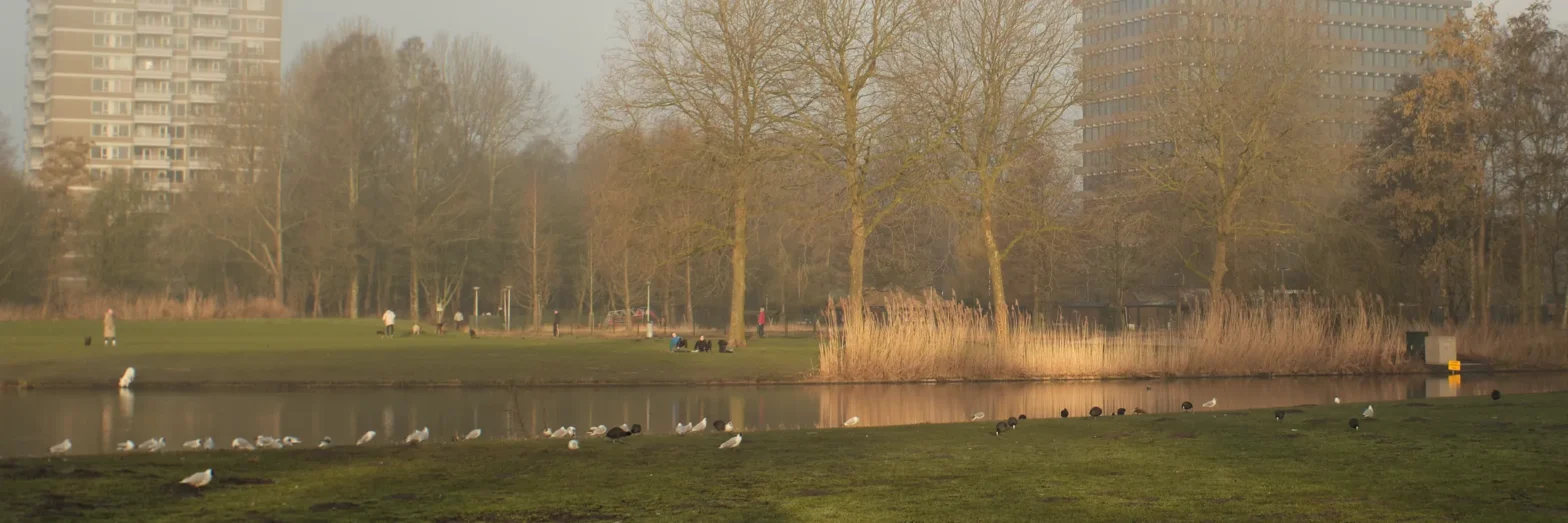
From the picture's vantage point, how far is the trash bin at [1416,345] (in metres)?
34.2

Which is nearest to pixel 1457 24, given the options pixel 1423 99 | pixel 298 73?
pixel 1423 99

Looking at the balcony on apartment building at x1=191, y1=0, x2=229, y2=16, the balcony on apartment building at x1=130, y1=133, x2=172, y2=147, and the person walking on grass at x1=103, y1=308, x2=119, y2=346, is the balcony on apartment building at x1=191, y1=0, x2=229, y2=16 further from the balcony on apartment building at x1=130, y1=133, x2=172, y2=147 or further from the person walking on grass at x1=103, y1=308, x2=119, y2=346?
the person walking on grass at x1=103, y1=308, x2=119, y2=346

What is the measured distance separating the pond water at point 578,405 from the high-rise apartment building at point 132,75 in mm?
116357

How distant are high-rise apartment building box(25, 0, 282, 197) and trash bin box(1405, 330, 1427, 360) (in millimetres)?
119083

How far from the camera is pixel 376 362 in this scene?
3061cm

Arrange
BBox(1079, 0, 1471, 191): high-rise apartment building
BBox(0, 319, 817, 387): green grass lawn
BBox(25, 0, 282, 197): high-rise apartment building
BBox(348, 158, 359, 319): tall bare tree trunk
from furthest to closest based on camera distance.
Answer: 1. BBox(25, 0, 282, 197): high-rise apartment building
2. BBox(348, 158, 359, 319): tall bare tree trunk
3. BBox(1079, 0, 1471, 191): high-rise apartment building
4. BBox(0, 319, 817, 387): green grass lawn

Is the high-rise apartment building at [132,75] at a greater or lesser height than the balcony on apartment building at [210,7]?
lesser

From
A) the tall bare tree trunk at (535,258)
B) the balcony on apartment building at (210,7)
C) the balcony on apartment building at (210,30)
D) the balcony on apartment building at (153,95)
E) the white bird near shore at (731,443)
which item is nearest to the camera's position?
the white bird near shore at (731,443)

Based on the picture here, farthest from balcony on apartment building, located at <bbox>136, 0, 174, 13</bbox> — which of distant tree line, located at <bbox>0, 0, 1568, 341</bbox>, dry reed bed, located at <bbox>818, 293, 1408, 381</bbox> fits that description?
dry reed bed, located at <bbox>818, 293, 1408, 381</bbox>

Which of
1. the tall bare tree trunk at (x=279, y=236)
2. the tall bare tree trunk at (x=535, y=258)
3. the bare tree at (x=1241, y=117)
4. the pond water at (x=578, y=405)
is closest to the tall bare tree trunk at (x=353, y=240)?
the tall bare tree trunk at (x=279, y=236)

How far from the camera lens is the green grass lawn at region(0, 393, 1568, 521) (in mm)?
8703

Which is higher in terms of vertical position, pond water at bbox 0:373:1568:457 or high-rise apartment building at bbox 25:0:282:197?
high-rise apartment building at bbox 25:0:282:197

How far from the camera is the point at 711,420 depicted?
2025 centimetres

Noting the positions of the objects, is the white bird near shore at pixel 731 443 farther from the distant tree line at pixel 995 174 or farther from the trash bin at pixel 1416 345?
the trash bin at pixel 1416 345
